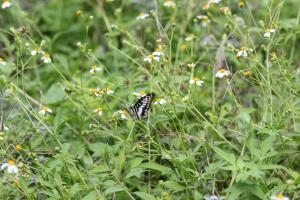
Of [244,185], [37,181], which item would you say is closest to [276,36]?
[244,185]

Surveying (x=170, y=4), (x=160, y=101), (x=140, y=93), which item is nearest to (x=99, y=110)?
(x=140, y=93)

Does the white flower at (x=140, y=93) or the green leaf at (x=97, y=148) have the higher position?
the white flower at (x=140, y=93)

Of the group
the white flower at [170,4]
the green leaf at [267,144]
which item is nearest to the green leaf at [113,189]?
the green leaf at [267,144]

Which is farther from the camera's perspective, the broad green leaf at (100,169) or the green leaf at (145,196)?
the broad green leaf at (100,169)

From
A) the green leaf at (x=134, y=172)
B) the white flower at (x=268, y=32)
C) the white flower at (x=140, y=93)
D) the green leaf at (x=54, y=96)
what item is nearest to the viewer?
the green leaf at (x=134, y=172)

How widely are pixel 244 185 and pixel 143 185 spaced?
0.66 m

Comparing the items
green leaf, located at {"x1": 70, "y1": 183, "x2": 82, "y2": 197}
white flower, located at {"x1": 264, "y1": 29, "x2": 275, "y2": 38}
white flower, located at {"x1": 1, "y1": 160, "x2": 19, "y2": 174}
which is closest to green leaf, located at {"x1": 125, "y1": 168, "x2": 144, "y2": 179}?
green leaf, located at {"x1": 70, "y1": 183, "x2": 82, "y2": 197}

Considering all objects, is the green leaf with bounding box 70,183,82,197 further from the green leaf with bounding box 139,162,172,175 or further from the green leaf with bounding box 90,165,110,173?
the green leaf with bounding box 139,162,172,175

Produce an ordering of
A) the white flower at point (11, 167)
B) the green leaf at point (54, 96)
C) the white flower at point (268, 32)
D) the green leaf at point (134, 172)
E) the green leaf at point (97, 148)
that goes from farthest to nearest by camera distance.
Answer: the green leaf at point (54, 96)
the green leaf at point (97, 148)
the white flower at point (268, 32)
the green leaf at point (134, 172)
the white flower at point (11, 167)

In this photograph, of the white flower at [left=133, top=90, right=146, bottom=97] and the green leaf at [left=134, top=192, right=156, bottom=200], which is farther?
the white flower at [left=133, top=90, right=146, bottom=97]

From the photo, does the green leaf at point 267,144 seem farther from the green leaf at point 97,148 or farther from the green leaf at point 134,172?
the green leaf at point 97,148

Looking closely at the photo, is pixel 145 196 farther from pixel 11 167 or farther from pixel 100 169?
pixel 11 167

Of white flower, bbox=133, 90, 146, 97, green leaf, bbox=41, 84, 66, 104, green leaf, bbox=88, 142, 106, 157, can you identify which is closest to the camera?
white flower, bbox=133, 90, 146, 97

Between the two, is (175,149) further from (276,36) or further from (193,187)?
→ (276,36)
